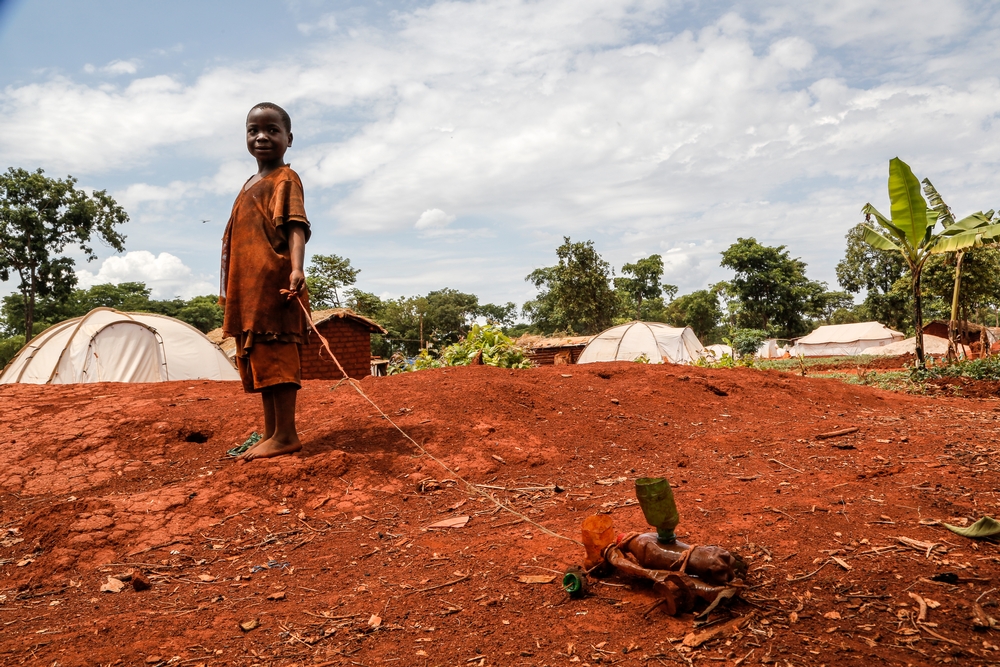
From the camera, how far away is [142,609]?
226 cm

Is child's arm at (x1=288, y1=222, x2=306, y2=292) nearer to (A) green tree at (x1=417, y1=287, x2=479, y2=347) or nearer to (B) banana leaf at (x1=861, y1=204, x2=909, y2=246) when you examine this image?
(B) banana leaf at (x1=861, y1=204, x2=909, y2=246)

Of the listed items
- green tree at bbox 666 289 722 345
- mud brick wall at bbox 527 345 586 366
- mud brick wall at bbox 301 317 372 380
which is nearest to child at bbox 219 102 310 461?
mud brick wall at bbox 301 317 372 380

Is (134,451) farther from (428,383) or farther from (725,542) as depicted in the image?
(725,542)

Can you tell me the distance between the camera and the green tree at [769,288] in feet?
138

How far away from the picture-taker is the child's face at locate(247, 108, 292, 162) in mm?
3844

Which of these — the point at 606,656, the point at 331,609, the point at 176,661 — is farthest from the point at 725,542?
the point at 176,661

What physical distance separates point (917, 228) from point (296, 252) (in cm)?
1009

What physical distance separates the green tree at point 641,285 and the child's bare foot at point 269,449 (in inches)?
1918

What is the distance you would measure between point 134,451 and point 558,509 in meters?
2.83

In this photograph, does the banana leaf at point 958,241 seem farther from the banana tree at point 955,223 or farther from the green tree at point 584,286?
the green tree at point 584,286

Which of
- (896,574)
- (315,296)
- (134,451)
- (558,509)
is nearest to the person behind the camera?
(896,574)

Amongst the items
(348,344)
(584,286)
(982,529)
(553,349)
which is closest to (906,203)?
(982,529)

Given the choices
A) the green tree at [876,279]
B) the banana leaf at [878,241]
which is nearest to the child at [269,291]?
the banana leaf at [878,241]

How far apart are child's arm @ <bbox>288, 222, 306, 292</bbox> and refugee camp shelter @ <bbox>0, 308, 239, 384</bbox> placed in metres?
7.59
